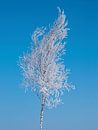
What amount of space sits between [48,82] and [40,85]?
719 mm

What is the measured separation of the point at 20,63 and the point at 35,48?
180cm

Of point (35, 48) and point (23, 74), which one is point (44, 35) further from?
point (23, 74)

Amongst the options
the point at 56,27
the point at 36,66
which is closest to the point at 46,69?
the point at 36,66

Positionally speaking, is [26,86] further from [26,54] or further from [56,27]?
[56,27]

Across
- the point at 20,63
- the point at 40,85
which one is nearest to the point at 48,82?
the point at 40,85

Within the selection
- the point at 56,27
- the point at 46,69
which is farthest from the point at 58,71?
the point at 56,27

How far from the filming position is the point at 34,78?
35.2 meters

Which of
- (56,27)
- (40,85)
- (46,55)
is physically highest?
(56,27)

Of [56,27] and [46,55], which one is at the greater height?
[56,27]

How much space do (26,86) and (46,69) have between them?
215cm

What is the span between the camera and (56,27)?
35875 mm

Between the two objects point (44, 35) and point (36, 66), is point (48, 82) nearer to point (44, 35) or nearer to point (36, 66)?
point (36, 66)

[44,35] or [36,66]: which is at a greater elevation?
[44,35]

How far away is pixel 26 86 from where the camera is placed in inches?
1390
